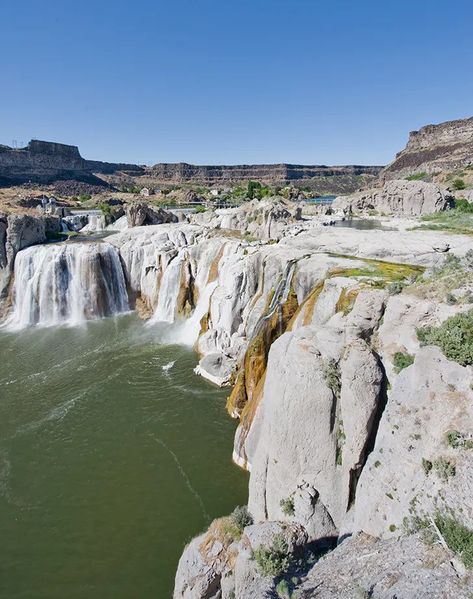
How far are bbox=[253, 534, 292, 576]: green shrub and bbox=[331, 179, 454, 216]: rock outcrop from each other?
221ft

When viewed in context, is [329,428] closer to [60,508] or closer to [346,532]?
[346,532]

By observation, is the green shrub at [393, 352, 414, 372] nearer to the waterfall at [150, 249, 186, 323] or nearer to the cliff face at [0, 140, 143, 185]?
the waterfall at [150, 249, 186, 323]

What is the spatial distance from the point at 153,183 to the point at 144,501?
7387 inches

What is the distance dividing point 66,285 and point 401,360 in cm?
3386

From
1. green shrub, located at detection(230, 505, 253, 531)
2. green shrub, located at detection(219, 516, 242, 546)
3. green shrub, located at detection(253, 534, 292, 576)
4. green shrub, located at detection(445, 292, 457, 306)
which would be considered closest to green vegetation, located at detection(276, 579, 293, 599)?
green shrub, located at detection(253, 534, 292, 576)

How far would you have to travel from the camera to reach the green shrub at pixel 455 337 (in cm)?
944

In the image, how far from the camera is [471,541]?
7.45 metres

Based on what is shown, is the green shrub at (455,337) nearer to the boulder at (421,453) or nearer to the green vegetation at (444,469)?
the boulder at (421,453)

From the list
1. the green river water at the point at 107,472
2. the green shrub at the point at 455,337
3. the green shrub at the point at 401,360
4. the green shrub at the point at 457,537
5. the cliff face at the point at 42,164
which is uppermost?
the cliff face at the point at 42,164

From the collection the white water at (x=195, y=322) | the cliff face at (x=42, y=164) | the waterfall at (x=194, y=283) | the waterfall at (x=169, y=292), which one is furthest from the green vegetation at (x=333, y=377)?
the cliff face at (x=42, y=164)

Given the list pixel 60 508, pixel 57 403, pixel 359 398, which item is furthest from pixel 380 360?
pixel 57 403

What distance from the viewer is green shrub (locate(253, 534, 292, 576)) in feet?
29.7

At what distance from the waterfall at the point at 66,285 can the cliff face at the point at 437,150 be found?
328ft

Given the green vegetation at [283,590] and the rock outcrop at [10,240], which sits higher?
the rock outcrop at [10,240]
